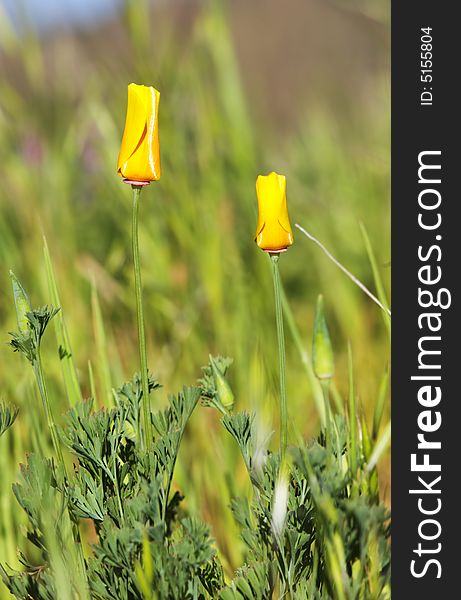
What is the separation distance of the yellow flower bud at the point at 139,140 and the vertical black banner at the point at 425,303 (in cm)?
33

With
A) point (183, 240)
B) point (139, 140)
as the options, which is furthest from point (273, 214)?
point (183, 240)

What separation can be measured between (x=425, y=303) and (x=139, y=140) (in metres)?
0.37

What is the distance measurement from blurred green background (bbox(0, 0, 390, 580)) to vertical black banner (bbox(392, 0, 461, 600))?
123mm

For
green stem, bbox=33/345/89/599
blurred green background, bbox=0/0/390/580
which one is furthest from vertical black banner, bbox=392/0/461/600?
green stem, bbox=33/345/89/599

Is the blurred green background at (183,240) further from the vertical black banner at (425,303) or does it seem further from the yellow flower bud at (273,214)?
the yellow flower bud at (273,214)

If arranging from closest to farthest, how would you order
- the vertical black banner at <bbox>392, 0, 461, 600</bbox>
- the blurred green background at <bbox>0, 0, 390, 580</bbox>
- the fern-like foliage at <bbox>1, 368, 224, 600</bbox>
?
the fern-like foliage at <bbox>1, 368, 224, 600</bbox>
the vertical black banner at <bbox>392, 0, 461, 600</bbox>
the blurred green background at <bbox>0, 0, 390, 580</bbox>

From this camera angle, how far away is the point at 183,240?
146cm

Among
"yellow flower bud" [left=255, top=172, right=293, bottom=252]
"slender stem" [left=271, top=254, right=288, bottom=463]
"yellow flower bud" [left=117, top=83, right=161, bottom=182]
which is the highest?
"yellow flower bud" [left=117, top=83, right=161, bottom=182]

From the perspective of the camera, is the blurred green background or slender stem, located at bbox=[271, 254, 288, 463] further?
the blurred green background

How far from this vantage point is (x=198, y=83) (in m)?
1.58

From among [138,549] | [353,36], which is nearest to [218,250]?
[138,549]

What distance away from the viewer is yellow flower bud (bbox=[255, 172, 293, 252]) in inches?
25.7

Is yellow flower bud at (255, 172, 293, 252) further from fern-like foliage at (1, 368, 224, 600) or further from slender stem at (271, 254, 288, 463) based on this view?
fern-like foliage at (1, 368, 224, 600)

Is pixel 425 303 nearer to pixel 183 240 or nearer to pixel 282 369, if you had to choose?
pixel 282 369
